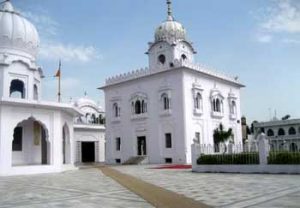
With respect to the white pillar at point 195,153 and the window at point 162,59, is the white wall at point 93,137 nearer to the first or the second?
the window at point 162,59

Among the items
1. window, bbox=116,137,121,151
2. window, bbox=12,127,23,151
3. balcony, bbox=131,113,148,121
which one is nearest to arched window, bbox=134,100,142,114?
balcony, bbox=131,113,148,121

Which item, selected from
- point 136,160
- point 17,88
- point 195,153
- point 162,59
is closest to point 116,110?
point 136,160

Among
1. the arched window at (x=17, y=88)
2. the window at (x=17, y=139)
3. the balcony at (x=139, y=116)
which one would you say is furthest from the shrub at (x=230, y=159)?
the balcony at (x=139, y=116)

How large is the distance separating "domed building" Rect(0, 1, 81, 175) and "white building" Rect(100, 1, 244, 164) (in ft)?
27.1

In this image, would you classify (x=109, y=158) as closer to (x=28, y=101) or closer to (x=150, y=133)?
(x=150, y=133)

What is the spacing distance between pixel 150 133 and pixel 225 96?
7919 millimetres

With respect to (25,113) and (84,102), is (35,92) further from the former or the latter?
(84,102)

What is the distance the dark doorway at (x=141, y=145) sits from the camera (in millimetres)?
30377

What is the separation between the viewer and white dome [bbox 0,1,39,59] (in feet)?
70.9

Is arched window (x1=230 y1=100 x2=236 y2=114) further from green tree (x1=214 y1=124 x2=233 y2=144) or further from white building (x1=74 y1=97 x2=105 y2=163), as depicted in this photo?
white building (x1=74 y1=97 x2=105 y2=163)

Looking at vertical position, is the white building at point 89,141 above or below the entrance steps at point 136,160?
above

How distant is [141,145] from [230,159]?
47.8 ft

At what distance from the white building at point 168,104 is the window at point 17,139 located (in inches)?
453

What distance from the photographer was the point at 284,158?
14938mm
